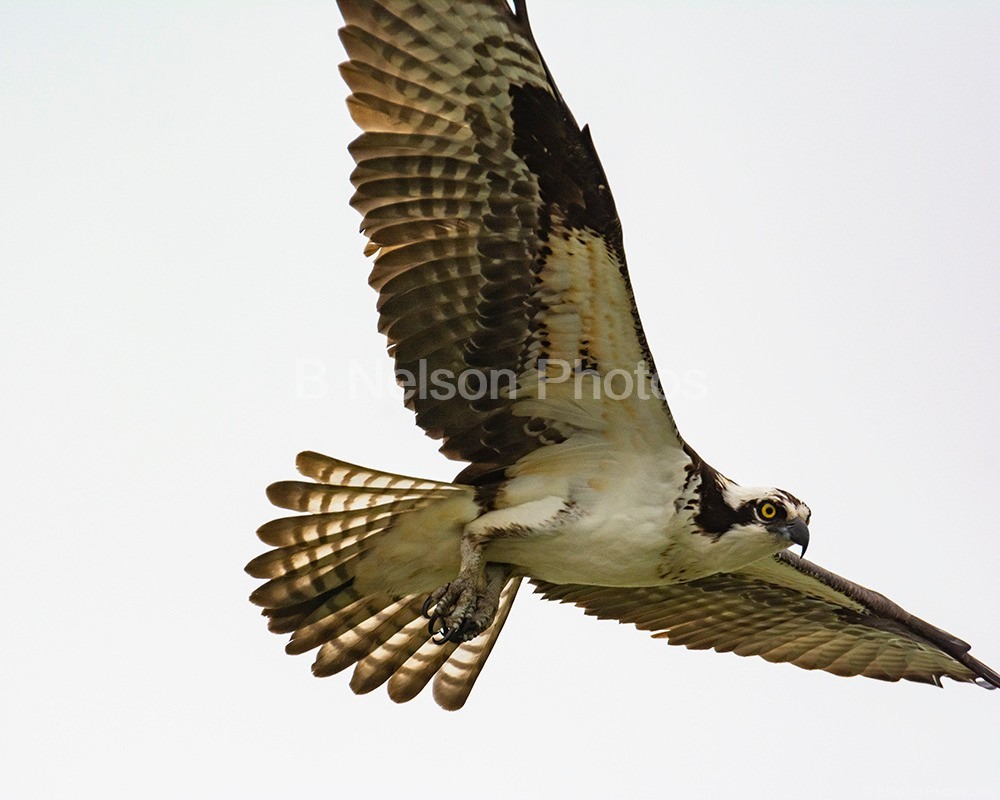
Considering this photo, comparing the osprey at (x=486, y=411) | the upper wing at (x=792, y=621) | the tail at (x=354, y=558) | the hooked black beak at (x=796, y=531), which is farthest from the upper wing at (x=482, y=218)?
the upper wing at (x=792, y=621)

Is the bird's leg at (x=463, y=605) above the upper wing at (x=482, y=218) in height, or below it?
below

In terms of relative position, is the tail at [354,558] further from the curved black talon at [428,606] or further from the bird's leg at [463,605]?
the curved black talon at [428,606]

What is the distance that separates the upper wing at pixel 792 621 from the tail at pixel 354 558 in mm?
1157

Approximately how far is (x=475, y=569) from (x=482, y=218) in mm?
1960

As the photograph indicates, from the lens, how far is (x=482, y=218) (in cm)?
771

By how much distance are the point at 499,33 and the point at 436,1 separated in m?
0.35

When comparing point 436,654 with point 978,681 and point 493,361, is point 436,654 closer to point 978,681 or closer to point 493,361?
point 493,361

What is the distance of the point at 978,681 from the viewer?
959 cm

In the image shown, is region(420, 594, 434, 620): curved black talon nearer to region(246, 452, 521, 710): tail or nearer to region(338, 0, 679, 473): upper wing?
region(246, 452, 521, 710): tail

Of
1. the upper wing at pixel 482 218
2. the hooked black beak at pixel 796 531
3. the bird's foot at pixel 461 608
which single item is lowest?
the bird's foot at pixel 461 608

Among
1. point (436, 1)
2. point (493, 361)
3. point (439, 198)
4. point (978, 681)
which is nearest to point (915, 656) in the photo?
point (978, 681)

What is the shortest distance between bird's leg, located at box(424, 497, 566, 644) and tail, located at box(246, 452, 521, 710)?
0.16 metres

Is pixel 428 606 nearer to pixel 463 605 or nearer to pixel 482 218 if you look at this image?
pixel 463 605

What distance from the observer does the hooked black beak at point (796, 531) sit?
328 inches
